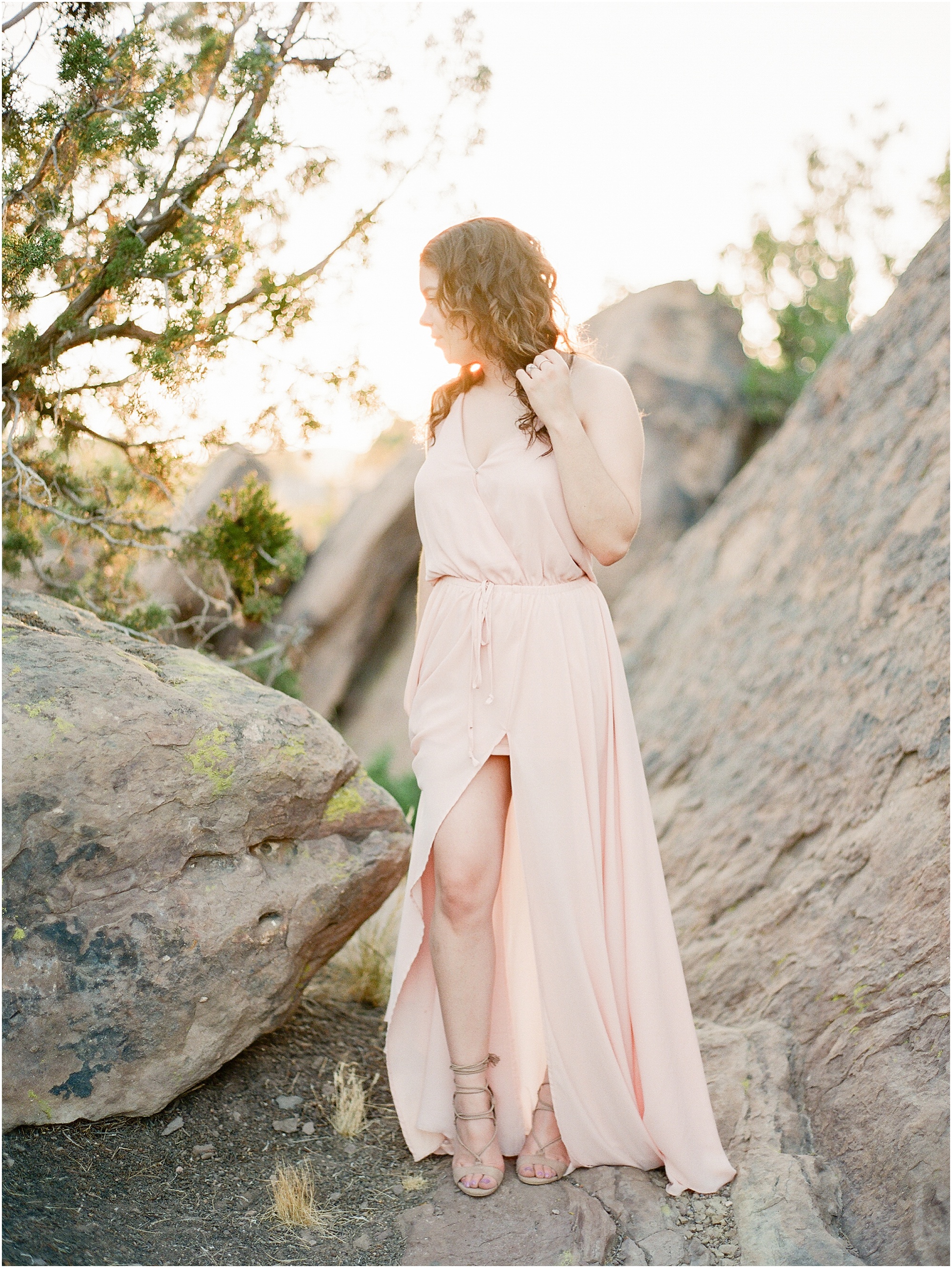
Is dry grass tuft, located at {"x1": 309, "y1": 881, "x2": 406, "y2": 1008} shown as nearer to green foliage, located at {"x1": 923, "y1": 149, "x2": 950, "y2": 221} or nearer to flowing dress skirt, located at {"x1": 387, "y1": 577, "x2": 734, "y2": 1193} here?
flowing dress skirt, located at {"x1": 387, "y1": 577, "x2": 734, "y2": 1193}

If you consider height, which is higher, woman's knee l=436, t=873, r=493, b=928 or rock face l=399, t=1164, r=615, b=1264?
woman's knee l=436, t=873, r=493, b=928

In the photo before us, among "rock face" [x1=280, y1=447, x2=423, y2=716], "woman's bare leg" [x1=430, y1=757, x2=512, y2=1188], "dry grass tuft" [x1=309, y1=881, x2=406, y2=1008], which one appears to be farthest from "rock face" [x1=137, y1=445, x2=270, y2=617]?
"woman's bare leg" [x1=430, y1=757, x2=512, y2=1188]

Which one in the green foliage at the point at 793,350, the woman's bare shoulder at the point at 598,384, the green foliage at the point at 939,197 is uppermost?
the green foliage at the point at 939,197

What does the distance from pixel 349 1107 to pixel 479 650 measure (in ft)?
4.39

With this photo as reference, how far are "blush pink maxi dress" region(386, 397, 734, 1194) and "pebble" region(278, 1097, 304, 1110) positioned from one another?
1.20 feet

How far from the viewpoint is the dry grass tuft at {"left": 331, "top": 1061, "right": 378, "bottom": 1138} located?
2750mm

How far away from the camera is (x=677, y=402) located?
709cm

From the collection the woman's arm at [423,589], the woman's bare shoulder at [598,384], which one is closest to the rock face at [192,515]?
the woman's arm at [423,589]

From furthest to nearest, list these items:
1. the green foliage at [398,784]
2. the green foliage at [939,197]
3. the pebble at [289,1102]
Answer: the green foliage at [939,197]
the green foliage at [398,784]
the pebble at [289,1102]

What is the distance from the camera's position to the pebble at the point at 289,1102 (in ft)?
9.30

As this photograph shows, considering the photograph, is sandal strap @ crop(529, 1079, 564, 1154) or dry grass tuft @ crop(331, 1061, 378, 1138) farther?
dry grass tuft @ crop(331, 1061, 378, 1138)

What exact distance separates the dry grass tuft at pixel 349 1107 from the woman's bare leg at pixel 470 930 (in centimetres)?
40

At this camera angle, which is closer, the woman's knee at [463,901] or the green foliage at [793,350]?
the woman's knee at [463,901]

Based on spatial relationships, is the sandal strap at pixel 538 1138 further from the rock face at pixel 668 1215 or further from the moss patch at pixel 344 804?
the moss patch at pixel 344 804
